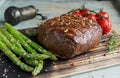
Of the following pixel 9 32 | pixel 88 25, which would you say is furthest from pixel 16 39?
pixel 88 25

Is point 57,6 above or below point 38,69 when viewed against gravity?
above

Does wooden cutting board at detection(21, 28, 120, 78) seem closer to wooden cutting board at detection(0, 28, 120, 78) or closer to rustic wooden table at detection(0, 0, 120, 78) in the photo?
wooden cutting board at detection(0, 28, 120, 78)

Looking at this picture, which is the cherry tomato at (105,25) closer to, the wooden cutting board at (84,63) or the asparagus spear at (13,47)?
the wooden cutting board at (84,63)

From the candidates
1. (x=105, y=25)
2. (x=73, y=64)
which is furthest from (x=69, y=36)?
(x=105, y=25)

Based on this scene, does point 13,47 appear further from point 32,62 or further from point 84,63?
point 84,63

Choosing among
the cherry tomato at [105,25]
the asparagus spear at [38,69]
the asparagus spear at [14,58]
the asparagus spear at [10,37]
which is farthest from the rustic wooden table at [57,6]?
the asparagus spear at [38,69]

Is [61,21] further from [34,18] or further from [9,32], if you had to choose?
[34,18]

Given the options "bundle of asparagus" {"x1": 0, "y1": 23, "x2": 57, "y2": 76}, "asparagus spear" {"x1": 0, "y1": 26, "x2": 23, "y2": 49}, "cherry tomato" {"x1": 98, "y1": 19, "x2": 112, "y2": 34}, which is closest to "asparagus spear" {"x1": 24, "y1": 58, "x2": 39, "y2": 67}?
"bundle of asparagus" {"x1": 0, "y1": 23, "x2": 57, "y2": 76}
